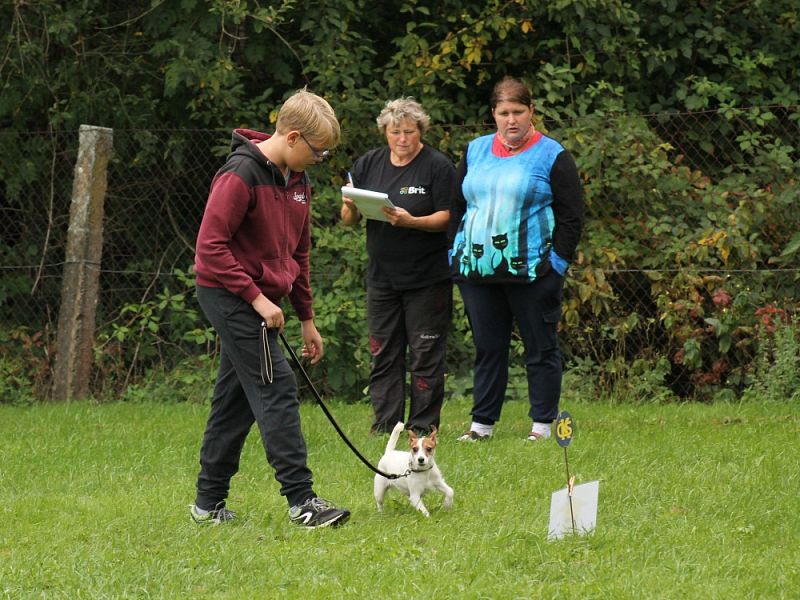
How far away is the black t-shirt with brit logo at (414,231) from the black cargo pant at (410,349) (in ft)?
0.27

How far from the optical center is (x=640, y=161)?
9.02 m

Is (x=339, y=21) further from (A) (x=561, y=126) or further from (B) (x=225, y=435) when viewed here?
(B) (x=225, y=435)

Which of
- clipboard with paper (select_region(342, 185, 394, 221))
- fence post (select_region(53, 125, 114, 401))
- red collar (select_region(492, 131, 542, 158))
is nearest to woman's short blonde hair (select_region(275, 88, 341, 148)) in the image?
clipboard with paper (select_region(342, 185, 394, 221))

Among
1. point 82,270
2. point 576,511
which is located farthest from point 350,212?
point 576,511

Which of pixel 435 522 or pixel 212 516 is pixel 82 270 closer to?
pixel 212 516

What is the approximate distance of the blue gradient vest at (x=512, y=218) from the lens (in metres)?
6.80

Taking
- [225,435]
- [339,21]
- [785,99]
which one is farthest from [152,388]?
[785,99]

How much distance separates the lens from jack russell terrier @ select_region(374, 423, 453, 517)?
5.20 metres

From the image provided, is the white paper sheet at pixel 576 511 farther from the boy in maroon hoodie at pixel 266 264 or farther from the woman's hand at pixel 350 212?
the woman's hand at pixel 350 212

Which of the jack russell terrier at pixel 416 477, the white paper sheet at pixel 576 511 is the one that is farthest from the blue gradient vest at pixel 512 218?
the white paper sheet at pixel 576 511

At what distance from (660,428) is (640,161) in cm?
238

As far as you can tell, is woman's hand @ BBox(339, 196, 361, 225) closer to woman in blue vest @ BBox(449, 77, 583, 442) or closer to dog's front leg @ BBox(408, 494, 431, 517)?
woman in blue vest @ BBox(449, 77, 583, 442)

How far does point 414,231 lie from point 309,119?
238cm

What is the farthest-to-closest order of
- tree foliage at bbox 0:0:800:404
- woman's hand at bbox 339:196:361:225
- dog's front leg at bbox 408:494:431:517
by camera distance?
tree foliage at bbox 0:0:800:404
woman's hand at bbox 339:196:361:225
dog's front leg at bbox 408:494:431:517
